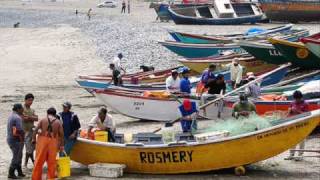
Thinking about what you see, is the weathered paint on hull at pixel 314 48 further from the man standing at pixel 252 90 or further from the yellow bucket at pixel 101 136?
the yellow bucket at pixel 101 136

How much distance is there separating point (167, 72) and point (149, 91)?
4.42 meters

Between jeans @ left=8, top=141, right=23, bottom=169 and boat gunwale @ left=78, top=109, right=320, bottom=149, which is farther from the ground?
boat gunwale @ left=78, top=109, right=320, bottom=149

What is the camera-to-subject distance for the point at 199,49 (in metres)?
29.2

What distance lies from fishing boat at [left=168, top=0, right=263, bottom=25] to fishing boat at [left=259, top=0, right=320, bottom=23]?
1143 mm

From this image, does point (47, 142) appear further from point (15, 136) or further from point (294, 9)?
point (294, 9)

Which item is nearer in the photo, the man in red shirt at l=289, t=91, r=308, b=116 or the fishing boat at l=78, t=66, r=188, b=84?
the man in red shirt at l=289, t=91, r=308, b=116

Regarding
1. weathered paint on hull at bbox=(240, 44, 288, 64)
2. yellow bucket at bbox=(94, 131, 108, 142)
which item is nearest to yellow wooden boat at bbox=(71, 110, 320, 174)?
yellow bucket at bbox=(94, 131, 108, 142)

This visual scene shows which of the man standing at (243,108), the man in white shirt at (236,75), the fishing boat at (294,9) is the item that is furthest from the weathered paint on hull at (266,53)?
the fishing boat at (294,9)

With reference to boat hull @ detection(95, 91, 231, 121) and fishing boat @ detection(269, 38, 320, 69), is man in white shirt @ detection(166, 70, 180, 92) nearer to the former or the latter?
boat hull @ detection(95, 91, 231, 121)

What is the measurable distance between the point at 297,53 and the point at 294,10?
111 feet

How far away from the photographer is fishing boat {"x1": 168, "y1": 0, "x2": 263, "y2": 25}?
56219 millimetres

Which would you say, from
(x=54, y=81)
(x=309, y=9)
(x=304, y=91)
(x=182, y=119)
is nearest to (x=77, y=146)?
(x=182, y=119)

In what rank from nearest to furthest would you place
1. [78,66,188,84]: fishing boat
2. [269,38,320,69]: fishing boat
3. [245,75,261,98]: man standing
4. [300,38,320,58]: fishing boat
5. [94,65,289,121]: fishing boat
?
[245,75,261,98]: man standing → [94,65,289,121]: fishing boat → [300,38,320,58]: fishing boat → [269,38,320,69]: fishing boat → [78,66,188,84]: fishing boat

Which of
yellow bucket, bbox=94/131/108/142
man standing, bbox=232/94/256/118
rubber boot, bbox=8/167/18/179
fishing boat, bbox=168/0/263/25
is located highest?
fishing boat, bbox=168/0/263/25
